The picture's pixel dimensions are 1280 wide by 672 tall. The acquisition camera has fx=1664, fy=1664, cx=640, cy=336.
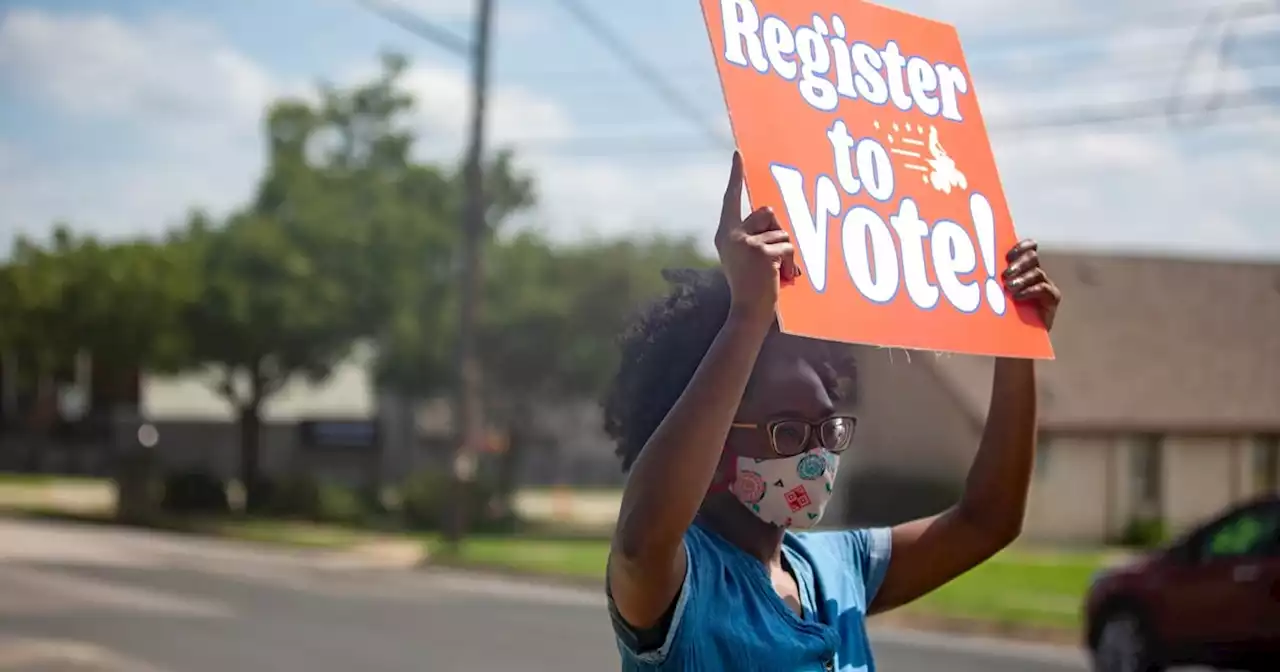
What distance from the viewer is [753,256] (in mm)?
2342

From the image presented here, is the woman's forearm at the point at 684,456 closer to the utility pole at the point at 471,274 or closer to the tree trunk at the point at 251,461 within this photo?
the utility pole at the point at 471,274

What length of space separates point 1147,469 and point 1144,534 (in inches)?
81.5

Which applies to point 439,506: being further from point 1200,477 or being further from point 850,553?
point 850,553

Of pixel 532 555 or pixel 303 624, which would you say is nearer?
pixel 303 624

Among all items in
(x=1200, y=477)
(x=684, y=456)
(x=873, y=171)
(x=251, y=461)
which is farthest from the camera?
(x=251, y=461)

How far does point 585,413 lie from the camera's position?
47.0 meters

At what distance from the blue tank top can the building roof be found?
27.2m

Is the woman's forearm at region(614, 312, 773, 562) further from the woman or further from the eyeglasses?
the eyeglasses

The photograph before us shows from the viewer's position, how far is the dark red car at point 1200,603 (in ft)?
39.6

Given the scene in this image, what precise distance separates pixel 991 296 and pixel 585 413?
1741 inches

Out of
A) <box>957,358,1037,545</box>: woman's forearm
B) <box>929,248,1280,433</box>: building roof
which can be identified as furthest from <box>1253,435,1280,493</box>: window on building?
<box>957,358,1037,545</box>: woman's forearm

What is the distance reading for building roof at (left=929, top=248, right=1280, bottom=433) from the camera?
102 feet

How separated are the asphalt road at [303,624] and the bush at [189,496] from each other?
30.9 ft

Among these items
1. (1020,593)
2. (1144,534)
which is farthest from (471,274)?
(1144,534)
